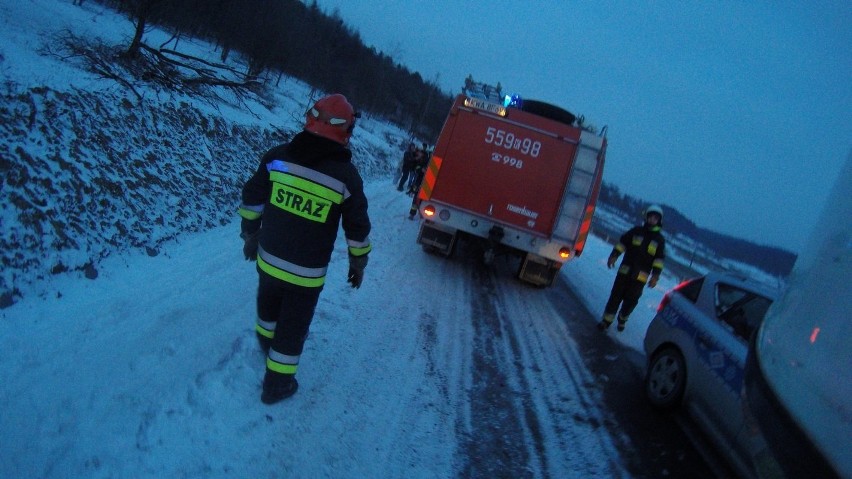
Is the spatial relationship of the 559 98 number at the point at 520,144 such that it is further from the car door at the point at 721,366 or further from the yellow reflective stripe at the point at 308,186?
the yellow reflective stripe at the point at 308,186

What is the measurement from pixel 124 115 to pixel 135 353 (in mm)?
4670

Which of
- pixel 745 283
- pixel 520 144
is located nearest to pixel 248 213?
pixel 745 283

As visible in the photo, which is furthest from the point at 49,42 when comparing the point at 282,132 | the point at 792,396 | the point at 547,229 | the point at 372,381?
the point at 792,396

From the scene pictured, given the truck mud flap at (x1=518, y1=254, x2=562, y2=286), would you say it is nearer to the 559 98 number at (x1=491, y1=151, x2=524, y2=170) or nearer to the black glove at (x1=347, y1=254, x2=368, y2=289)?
the 559 98 number at (x1=491, y1=151, x2=524, y2=170)

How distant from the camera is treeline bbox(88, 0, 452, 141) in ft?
55.4

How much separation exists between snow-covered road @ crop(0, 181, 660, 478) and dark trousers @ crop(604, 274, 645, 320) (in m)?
1.50

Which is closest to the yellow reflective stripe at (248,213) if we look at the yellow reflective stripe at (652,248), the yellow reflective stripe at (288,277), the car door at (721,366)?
the yellow reflective stripe at (288,277)

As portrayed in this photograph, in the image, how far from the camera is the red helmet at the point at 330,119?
313 centimetres

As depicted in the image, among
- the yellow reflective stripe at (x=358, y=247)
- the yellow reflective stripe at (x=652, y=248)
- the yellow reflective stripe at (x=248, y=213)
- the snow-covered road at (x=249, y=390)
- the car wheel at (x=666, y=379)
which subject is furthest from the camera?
the yellow reflective stripe at (x=652, y=248)

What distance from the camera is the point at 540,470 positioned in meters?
3.50

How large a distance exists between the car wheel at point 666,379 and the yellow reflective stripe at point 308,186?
3.77m

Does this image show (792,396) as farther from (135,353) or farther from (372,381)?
(135,353)

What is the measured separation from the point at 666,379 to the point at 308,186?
13.3 ft

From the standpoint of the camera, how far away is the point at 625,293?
23.4ft
